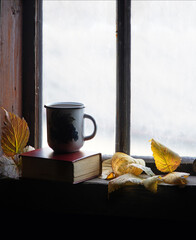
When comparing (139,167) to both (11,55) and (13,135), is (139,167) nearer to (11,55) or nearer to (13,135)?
(13,135)

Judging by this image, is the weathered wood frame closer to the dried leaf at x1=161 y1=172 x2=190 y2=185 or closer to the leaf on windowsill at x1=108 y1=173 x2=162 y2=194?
the leaf on windowsill at x1=108 y1=173 x2=162 y2=194

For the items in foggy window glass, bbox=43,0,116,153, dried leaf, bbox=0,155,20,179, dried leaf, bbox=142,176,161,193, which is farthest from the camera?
foggy window glass, bbox=43,0,116,153

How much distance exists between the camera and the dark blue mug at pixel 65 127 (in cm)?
95

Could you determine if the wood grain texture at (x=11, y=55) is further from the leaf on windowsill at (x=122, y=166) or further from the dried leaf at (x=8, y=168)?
the leaf on windowsill at (x=122, y=166)

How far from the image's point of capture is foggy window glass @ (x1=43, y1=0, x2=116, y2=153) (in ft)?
3.55

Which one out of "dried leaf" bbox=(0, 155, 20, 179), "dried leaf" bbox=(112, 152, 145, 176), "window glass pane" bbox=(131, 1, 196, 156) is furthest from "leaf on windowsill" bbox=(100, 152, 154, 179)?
"dried leaf" bbox=(0, 155, 20, 179)

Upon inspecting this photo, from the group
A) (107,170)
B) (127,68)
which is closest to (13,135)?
(107,170)

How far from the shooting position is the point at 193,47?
3.38ft

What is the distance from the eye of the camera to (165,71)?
1046 mm

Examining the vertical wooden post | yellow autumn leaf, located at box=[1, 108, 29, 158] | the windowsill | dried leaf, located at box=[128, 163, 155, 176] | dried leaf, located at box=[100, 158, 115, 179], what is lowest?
the windowsill

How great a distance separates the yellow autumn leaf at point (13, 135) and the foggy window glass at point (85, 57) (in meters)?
0.16

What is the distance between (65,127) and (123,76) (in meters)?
0.28

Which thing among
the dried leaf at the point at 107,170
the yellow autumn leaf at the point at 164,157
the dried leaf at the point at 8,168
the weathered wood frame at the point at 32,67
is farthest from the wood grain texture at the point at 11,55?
the yellow autumn leaf at the point at 164,157

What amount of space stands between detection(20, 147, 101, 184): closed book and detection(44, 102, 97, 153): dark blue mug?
3cm
